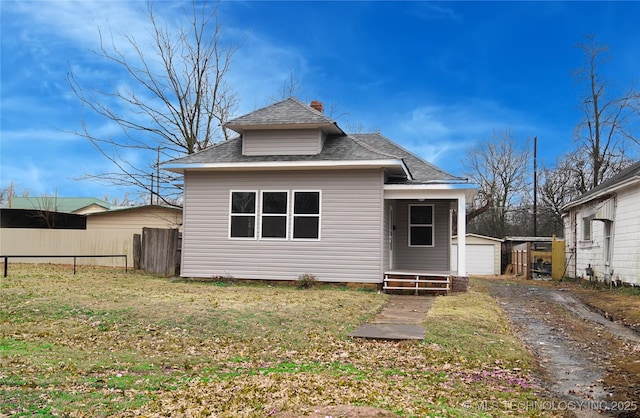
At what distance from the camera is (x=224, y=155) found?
16.0 meters

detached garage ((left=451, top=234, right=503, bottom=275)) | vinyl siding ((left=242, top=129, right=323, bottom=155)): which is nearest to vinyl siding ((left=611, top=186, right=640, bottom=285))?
vinyl siding ((left=242, top=129, right=323, bottom=155))

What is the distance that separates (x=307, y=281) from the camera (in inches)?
581

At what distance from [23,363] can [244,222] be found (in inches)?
370

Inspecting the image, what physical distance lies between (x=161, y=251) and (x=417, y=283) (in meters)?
8.53

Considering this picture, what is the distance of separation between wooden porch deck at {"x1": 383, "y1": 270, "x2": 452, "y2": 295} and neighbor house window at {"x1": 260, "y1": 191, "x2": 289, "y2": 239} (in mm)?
3208

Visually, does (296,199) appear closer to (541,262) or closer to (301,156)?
(301,156)

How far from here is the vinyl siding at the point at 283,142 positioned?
1547 cm

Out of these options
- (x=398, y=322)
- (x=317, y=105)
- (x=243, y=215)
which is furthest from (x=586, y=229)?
(x=398, y=322)

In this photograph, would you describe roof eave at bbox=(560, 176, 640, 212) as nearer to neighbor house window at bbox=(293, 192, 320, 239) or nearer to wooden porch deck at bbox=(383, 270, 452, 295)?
wooden porch deck at bbox=(383, 270, 452, 295)

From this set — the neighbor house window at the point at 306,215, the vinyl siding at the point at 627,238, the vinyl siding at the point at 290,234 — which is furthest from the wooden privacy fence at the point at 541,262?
the neighbor house window at the point at 306,215

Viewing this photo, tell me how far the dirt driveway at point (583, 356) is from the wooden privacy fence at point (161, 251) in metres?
10.2

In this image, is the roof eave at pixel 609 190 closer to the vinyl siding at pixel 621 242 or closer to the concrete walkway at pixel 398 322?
the vinyl siding at pixel 621 242

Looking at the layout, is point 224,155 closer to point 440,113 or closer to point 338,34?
point 338,34

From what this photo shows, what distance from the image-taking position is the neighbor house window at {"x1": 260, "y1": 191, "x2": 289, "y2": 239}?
15.3m
